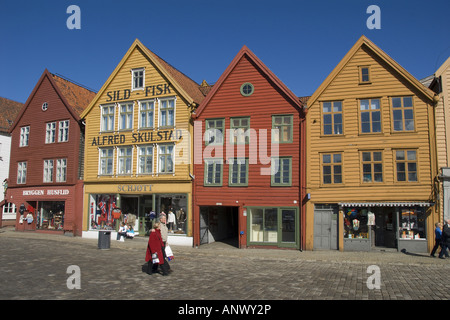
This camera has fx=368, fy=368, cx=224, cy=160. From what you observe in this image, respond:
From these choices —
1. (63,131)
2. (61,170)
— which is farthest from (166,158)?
(63,131)

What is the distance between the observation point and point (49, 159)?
27734 millimetres

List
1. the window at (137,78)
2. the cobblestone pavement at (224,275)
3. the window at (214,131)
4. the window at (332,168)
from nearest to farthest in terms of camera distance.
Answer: the cobblestone pavement at (224,275)
the window at (332,168)
the window at (214,131)
the window at (137,78)

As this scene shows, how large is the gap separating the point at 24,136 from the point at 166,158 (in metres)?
13.9

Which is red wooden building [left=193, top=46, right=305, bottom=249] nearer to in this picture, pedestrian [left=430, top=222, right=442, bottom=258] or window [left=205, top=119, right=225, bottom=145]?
window [left=205, top=119, right=225, bottom=145]

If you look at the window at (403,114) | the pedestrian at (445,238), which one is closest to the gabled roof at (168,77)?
the window at (403,114)

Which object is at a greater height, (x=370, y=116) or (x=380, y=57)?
(x=380, y=57)

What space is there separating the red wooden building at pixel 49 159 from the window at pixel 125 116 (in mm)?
3540

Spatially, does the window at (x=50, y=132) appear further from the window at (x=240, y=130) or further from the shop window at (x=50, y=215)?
the window at (x=240, y=130)

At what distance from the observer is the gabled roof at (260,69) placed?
2089cm

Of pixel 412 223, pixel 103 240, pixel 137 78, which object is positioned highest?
pixel 137 78

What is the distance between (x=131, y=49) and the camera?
25359mm

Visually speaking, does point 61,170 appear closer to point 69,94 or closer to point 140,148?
point 69,94
